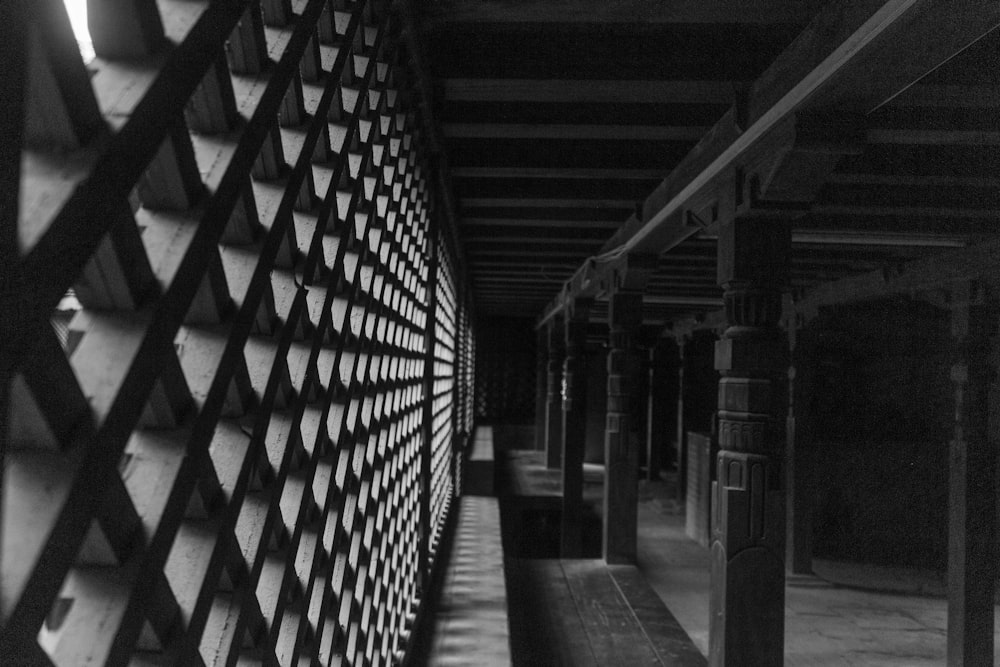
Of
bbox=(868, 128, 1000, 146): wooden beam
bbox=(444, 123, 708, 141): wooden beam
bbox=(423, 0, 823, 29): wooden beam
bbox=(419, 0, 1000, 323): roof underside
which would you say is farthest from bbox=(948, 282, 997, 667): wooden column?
bbox=(423, 0, 823, 29): wooden beam

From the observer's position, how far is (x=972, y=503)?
5.00 m

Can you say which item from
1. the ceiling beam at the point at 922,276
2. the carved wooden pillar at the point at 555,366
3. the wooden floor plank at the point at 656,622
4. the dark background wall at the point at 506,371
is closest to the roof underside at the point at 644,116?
the ceiling beam at the point at 922,276

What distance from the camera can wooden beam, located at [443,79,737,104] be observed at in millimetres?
2973

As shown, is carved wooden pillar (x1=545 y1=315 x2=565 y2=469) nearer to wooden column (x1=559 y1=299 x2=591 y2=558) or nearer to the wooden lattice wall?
wooden column (x1=559 y1=299 x2=591 y2=558)

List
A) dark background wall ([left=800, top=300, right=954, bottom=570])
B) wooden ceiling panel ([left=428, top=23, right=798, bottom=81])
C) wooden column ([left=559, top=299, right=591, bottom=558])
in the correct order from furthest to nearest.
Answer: dark background wall ([left=800, top=300, right=954, bottom=570]), wooden column ([left=559, top=299, right=591, bottom=558]), wooden ceiling panel ([left=428, top=23, right=798, bottom=81])

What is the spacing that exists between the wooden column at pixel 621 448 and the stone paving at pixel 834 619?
794 mm

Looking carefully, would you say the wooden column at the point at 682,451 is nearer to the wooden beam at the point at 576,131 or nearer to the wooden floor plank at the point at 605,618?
the wooden floor plank at the point at 605,618

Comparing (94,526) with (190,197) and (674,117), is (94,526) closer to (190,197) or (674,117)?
(190,197)

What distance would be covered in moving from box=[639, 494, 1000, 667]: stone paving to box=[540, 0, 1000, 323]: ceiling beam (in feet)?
12.4

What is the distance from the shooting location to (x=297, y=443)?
1.37 metres

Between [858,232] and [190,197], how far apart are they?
Result: 16.0 feet

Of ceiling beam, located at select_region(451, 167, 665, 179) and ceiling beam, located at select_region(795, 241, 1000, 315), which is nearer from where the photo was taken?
A: ceiling beam, located at select_region(451, 167, 665, 179)

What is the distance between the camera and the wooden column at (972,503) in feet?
16.3

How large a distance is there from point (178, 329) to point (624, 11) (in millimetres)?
2057
